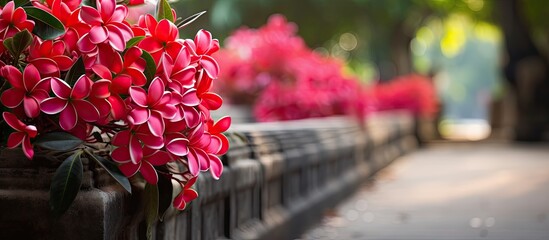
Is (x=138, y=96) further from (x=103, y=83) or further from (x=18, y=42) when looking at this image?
(x=18, y=42)

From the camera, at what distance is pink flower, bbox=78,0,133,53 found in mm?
3141

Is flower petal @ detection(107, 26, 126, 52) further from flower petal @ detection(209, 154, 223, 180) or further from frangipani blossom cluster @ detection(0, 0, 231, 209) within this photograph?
flower petal @ detection(209, 154, 223, 180)

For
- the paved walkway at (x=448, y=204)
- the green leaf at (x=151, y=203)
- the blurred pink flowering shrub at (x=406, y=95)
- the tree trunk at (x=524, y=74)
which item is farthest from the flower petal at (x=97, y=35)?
the tree trunk at (x=524, y=74)

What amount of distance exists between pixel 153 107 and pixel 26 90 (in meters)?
0.40

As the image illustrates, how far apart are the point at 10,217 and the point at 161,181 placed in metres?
0.56

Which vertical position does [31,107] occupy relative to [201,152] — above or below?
above

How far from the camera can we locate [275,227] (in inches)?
239

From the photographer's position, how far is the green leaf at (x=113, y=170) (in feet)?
10.3

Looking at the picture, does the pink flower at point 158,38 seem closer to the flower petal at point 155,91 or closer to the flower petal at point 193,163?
the flower petal at point 155,91

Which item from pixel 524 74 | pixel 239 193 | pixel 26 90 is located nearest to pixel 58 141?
pixel 26 90

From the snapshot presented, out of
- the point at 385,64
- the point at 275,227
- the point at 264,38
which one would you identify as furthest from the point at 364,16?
the point at 275,227

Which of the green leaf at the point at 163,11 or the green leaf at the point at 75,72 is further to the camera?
the green leaf at the point at 163,11

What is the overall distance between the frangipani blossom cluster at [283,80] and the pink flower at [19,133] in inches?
336

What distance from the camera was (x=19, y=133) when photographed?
2984 millimetres
